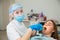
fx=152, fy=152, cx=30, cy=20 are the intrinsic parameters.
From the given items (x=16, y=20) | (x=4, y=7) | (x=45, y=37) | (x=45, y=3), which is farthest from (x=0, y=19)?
(x=45, y=37)

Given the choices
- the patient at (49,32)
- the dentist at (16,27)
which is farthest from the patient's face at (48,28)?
the dentist at (16,27)

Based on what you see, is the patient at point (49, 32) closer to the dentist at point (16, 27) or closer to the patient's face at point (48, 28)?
the patient's face at point (48, 28)

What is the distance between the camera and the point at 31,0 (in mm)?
4070

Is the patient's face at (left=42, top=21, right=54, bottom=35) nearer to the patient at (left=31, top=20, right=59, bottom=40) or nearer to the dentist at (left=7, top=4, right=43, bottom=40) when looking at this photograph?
the patient at (left=31, top=20, right=59, bottom=40)

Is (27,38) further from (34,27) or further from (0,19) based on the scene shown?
(0,19)

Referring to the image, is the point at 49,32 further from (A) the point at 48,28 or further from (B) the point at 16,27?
(B) the point at 16,27

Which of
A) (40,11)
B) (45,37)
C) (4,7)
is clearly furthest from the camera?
(4,7)

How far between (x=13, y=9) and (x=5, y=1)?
10.6 ft

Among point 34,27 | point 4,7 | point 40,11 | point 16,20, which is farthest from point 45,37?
point 4,7

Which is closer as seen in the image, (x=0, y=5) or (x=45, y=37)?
(x=45, y=37)

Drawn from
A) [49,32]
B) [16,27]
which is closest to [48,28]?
[49,32]

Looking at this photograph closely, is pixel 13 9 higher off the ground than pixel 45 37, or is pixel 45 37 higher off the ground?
pixel 13 9

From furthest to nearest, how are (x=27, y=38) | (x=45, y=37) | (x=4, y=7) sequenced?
(x=4, y=7)
(x=45, y=37)
(x=27, y=38)

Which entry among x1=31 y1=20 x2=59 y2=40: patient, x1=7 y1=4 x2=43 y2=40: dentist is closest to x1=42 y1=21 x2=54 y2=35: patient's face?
x1=31 y1=20 x2=59 y2=40: patient
